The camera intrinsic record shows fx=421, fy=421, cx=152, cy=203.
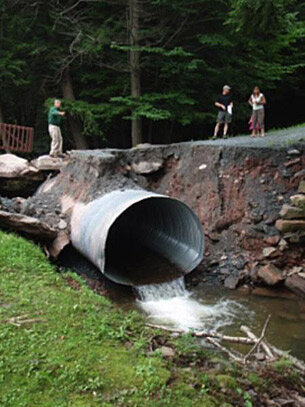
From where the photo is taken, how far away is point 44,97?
17.6 metres

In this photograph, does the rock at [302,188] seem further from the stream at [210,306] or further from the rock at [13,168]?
the rock at [13,168]

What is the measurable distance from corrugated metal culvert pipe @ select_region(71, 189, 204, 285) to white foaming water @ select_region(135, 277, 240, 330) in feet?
1.02

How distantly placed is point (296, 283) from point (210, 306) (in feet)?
5.58

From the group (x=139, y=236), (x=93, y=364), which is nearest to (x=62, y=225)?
(x=139, y=236)

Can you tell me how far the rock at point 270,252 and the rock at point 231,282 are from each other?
75 centimetres

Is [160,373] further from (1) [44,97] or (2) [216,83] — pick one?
(1) [44,97]

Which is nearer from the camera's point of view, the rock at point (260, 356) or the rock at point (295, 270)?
the rock at point (260, 356)

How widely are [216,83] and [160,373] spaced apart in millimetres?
13268

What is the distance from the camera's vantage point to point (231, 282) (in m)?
8.41

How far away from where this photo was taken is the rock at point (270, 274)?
314 inches

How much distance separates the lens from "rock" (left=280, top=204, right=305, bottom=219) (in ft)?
27.5

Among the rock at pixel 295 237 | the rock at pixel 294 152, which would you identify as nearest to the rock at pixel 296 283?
the rock at pixel 295 237

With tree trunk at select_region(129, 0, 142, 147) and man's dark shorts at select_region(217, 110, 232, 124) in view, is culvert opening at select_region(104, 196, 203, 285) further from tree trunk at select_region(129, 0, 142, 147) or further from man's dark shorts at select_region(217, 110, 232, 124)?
tree trunk at select_region(129, 0, 142, 147)

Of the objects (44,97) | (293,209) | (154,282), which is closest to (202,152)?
(293,209)
